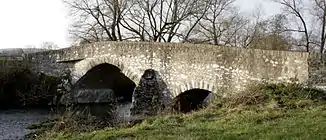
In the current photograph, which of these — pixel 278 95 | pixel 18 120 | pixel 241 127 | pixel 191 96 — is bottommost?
pixel 18 120

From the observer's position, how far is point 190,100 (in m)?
19.5

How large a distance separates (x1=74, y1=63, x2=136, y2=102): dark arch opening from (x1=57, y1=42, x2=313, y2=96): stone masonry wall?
4.48 ft

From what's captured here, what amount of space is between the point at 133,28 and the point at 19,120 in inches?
539

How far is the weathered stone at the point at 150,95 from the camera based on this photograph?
18.6 metres

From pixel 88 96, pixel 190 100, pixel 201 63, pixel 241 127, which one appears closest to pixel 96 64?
pixel 88 96

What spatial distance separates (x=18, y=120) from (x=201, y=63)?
673 cm

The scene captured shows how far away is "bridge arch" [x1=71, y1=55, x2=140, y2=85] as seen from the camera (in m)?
20.5

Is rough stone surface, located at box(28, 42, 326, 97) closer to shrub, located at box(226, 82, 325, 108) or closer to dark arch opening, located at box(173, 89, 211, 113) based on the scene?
dark arch opening, located at box(173, 89, 211, 113)

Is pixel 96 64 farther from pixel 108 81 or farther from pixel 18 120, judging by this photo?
pixel 18 120

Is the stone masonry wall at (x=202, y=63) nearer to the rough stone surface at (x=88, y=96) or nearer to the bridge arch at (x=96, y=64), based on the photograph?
the bridge arch at (x=96, y=64)

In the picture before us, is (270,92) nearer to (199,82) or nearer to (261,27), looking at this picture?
(199,82)

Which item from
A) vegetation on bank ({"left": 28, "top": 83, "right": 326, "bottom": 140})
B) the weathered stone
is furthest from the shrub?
the weathered stone

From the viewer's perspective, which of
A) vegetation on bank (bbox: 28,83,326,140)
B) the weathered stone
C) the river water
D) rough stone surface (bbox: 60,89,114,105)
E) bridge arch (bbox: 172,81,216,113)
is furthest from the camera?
rough stone surface (bbox: 60,89,114,105)

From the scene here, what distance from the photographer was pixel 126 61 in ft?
67.7
